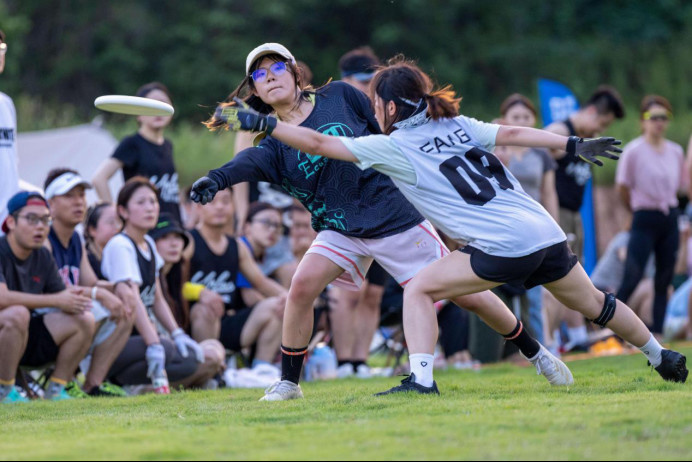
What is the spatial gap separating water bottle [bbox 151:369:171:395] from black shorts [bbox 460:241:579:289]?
118 inches

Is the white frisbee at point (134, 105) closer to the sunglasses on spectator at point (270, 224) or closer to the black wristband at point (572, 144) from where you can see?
the black wristband at point (572, 144)

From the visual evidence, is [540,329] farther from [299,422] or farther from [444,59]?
[444,59]

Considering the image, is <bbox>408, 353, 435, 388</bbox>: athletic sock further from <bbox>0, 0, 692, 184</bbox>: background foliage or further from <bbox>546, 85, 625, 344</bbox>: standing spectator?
<bbox>0, 0, 692, 184</bbox>: background foliage

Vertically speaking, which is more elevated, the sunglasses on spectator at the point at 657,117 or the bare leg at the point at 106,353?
the sunglasses on spectator at the point at 657,117

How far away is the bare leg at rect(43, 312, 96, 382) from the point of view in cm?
719

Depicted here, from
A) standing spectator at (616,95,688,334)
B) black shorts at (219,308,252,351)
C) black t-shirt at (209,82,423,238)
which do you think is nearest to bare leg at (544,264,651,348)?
black t-shirt at (209,82,423,238)

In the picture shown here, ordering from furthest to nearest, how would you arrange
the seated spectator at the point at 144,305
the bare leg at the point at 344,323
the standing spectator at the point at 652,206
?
the standing spectator at the point at 652,206 → the bare leg at the point at 344,323 → the seated spectator at the point at 144,305

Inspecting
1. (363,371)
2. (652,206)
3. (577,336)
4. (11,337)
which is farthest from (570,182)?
(11,337)

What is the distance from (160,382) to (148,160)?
2259 mm

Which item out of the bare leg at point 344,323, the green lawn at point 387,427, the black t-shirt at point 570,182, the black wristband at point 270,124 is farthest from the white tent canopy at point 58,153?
the black wristband at point 270,124

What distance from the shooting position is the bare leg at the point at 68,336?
719 centimetres

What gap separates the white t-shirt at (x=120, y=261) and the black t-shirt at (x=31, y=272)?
1.85 feet

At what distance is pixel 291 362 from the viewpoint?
5.94 meters

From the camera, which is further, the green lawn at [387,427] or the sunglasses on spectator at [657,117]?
the sunglasses on spectator at [657,117]
